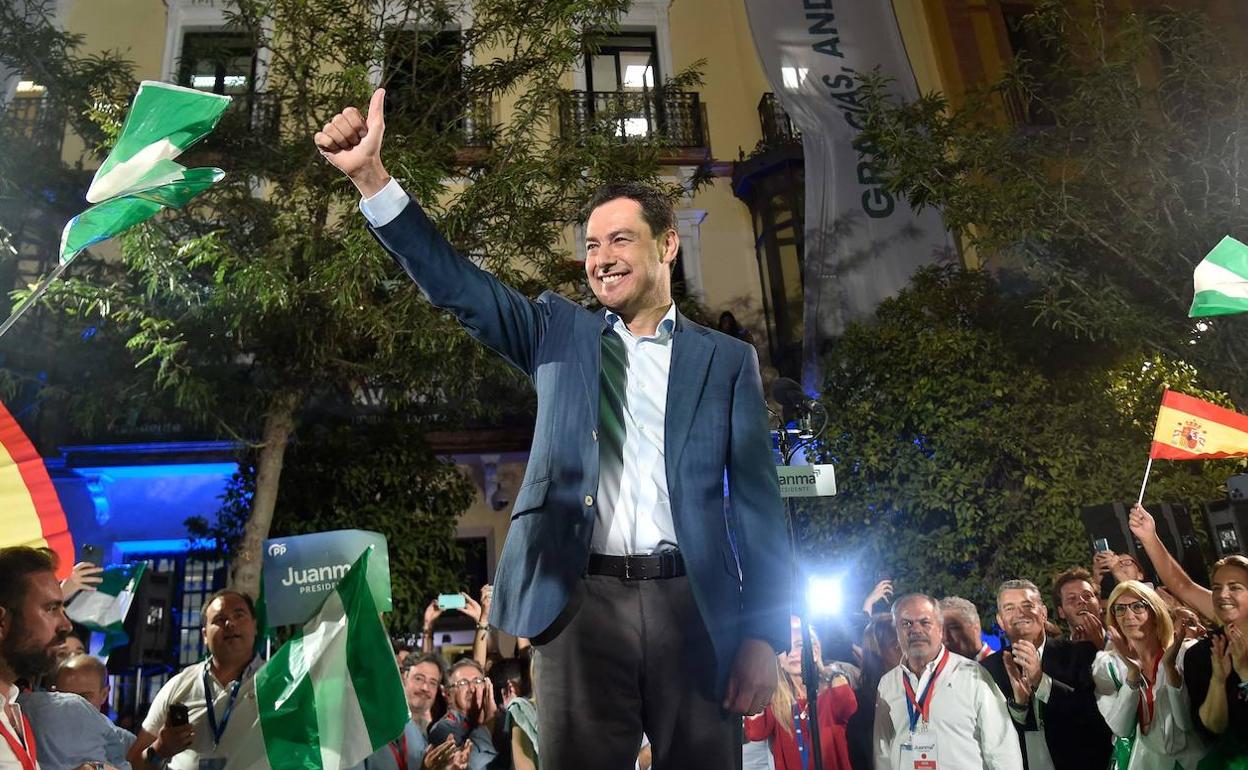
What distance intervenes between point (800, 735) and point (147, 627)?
4.69 metres

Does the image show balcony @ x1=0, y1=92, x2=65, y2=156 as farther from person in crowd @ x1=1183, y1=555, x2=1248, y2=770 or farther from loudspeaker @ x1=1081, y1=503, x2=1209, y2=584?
person in crowd @ x1=1183, y1=555, x2=1248, y2=770

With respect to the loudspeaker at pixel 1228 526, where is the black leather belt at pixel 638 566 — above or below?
below

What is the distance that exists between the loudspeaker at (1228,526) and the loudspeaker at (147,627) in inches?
285

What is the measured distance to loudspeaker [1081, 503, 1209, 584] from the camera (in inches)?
259

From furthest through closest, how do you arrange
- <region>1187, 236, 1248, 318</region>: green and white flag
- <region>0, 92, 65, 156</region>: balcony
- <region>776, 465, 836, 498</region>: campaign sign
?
<region>0, 92, 65, 156</region>: balcony < <region>776, 465, 836, 498</region>: campaign sign < <region>1187, 236, 1248, 318</region>: green and white flag

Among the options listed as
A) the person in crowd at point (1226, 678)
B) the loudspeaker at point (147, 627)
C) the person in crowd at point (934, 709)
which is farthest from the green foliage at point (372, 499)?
the person in crowd at point (1226, 678)

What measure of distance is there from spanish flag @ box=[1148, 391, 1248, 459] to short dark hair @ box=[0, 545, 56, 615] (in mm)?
6975

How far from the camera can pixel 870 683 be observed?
6.39m

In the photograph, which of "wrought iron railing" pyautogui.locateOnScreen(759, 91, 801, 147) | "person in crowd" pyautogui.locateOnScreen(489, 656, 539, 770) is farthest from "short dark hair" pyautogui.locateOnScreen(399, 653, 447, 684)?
"wrought iron railing" pyautogui.locateOnScreen(759, 91, 801, 147)

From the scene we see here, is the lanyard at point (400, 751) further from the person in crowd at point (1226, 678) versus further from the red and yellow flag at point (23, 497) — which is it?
the person in crowd at point (1226, 678)

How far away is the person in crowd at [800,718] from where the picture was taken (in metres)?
5.78

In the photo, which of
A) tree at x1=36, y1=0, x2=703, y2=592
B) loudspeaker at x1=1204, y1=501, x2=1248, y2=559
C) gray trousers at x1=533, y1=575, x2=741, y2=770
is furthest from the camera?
tree at x1=36, y1=0, x2=703, y2=592

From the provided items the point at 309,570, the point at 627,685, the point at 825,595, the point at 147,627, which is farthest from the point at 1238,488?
the point at 147,627

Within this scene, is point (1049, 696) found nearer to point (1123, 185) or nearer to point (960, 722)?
point (960, 722)
